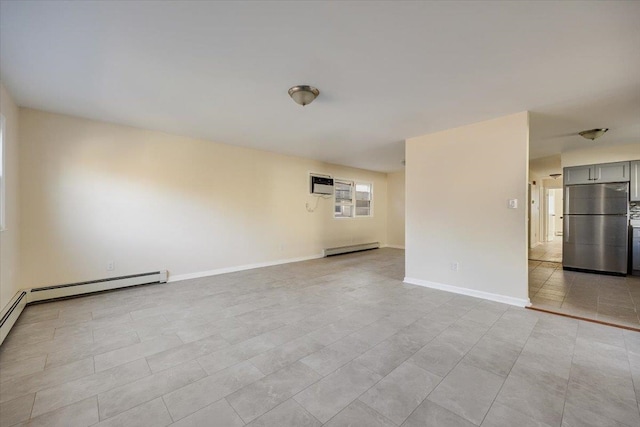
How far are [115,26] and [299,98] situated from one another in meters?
1.49

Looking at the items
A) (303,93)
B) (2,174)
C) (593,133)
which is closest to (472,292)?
(593,133)

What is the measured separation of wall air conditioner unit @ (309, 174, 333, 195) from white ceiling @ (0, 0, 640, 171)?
105 inches

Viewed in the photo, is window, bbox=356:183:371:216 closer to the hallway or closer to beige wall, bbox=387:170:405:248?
beige wall, bbox=387:170:405:248

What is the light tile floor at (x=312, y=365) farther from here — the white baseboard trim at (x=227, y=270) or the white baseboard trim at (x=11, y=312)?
the white baseboard trim at (x=227, y=270)

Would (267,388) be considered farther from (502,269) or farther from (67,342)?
(502,269)

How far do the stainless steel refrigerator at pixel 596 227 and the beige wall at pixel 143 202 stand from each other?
18.6ft

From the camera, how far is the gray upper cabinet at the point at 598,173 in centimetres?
479

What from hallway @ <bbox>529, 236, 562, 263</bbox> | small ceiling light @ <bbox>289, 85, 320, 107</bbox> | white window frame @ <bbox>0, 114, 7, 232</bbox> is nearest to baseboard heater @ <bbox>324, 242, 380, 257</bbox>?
hallway @ <bbox>529, 236, 562, 263</bbox>

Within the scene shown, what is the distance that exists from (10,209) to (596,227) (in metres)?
9.05

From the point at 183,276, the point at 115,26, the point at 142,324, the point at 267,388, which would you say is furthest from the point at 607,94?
the point at 183,276

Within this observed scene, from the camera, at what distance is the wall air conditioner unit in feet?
20.8

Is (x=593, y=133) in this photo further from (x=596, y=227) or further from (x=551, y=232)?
(x=551, y=232)

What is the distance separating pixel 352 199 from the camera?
7492mm

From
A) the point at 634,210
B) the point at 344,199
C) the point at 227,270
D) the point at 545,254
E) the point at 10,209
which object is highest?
the point at 344,199
